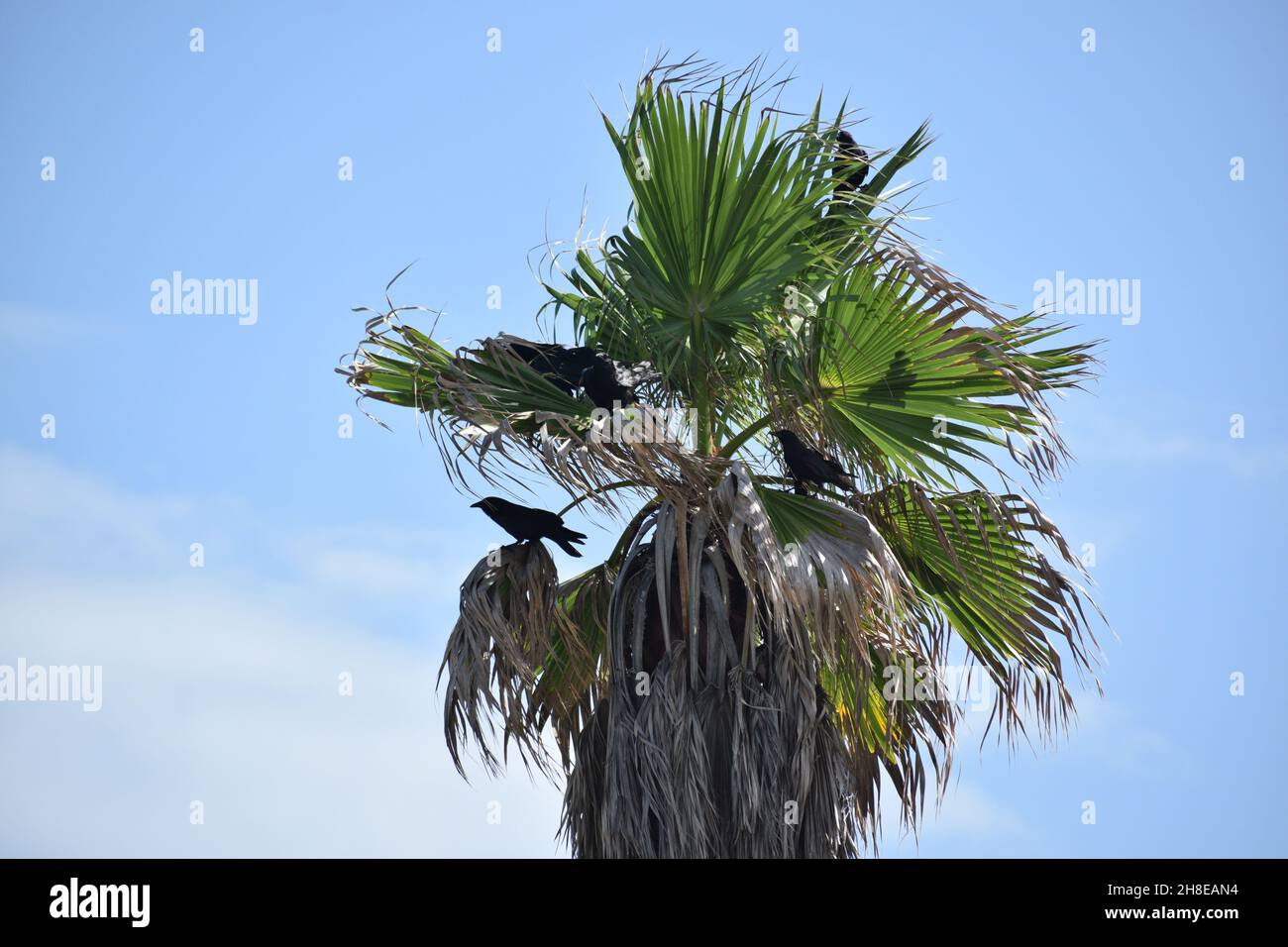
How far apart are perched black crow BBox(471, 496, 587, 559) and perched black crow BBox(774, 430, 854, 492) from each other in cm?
115

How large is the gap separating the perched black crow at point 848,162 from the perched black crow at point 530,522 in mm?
2346

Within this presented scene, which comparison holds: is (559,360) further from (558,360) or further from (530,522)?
(530,522)

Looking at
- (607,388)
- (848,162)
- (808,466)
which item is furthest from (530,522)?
(848,162)

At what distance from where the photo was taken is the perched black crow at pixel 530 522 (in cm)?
816

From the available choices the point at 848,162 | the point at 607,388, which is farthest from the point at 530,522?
Answer: the point at 848,162

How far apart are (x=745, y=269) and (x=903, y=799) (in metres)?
3.09

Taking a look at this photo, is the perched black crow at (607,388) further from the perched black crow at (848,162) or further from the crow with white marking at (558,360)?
the perched black crow at (848,162)

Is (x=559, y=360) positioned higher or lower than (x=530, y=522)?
higher

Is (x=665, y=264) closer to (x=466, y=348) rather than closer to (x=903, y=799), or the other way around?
(x=466, y=348)

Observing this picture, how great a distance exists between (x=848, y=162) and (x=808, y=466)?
5.64ft

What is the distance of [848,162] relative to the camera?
847cm

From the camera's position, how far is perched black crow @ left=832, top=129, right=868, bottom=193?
8422mm

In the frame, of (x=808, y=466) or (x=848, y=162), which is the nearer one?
(x=808, y=466)
